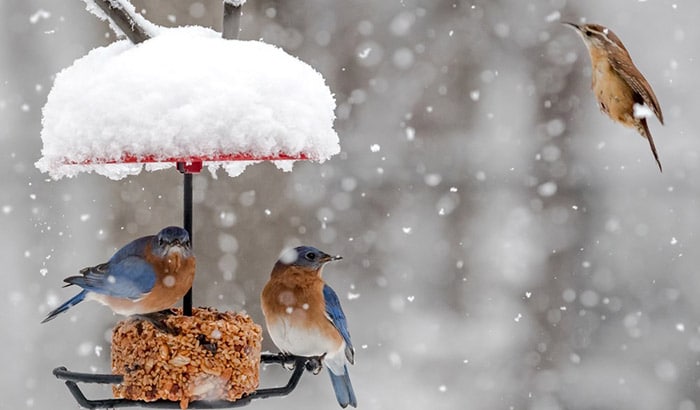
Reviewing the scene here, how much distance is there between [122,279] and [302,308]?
0.57 meters

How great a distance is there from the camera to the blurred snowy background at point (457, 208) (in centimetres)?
489

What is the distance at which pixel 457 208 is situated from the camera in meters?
5.33

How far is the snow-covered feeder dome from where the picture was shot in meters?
2.09

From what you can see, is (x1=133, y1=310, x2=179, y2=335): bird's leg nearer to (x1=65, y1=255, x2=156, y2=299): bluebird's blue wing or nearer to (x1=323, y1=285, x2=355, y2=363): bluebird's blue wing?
(x1=65, y1=255, x2=156, y2=299): bluebird's blue wing

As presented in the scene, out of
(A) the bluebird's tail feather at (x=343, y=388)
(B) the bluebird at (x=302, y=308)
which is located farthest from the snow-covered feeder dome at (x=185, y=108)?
(A) the bluebird's tail feather at (x=343, y=388)

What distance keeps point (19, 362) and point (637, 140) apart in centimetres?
342

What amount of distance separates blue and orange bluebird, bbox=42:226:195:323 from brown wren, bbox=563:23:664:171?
113 centimetres

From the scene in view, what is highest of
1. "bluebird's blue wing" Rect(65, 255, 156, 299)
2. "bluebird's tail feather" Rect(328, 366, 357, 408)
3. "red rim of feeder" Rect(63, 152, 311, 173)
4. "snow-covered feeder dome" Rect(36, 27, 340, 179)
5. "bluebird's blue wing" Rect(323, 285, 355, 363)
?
"snow-covered feeder dome" Rect(36, 27, 340, 179)

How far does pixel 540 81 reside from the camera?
17.3ft

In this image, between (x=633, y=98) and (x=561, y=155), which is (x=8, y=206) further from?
(x=633, y=98)

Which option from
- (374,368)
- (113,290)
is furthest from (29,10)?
(113,290)

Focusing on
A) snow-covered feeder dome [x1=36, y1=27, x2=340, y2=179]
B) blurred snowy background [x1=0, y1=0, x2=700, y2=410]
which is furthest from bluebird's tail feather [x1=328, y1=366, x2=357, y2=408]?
blurred snowy background [x1=0, y1=0, x2=700, y2=410]

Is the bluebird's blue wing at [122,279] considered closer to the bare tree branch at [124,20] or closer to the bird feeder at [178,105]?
the bird feeder at [178,105]

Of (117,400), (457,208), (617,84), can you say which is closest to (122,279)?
(117,400)
